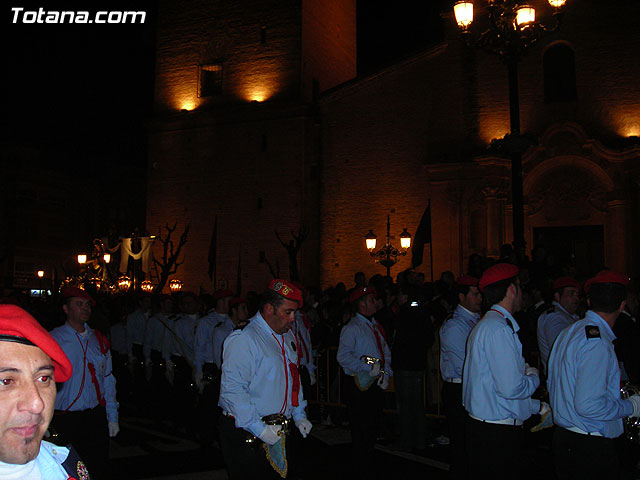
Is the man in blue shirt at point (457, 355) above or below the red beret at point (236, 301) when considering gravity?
below

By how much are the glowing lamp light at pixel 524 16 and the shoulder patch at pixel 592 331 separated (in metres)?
8.93

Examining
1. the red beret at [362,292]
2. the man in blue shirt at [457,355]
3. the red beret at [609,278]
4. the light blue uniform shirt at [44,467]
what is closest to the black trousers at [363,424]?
the man in blue shirt at [457,355]

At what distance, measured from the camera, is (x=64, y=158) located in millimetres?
50219

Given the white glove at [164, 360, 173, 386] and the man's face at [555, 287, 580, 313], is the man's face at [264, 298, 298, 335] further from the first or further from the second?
the white glove at [164, 360, 173, 386]

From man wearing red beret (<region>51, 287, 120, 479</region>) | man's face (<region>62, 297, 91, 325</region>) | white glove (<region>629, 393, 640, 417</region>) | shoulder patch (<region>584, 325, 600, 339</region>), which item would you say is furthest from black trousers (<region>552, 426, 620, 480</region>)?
man's face (<region>62, 297, 91, 325</region>)

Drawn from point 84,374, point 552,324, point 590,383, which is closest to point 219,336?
point 84,374

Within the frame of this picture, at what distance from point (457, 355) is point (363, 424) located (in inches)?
52.0

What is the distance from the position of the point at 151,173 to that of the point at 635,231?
19.9m

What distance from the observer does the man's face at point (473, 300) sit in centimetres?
765

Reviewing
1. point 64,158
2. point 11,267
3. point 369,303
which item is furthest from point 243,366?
point 64,158

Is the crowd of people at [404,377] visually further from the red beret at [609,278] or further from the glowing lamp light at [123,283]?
the glowing lamp light at [123,283]

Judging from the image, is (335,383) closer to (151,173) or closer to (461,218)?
(461,218)

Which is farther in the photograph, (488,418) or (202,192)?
(202,192)

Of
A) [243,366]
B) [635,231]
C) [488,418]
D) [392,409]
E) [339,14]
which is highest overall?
[339,14]
